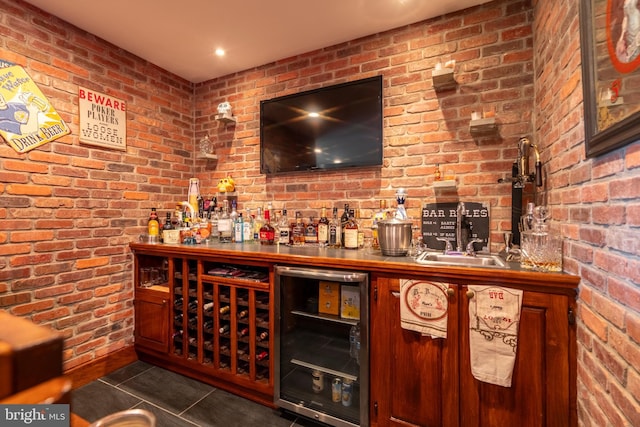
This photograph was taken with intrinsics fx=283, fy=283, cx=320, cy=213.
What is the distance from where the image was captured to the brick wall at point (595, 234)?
76 cm

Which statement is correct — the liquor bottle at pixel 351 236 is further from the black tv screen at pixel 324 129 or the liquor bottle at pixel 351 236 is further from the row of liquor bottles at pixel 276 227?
the black tv screen at pixel 324 129

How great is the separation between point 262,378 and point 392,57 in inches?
94.2

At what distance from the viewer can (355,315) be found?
1.67 metres

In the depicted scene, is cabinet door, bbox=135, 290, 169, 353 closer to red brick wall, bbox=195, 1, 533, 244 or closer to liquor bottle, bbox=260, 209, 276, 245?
liquor bottle, bbox=260, 209, 276, 245

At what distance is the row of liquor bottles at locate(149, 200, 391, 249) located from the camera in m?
2.05

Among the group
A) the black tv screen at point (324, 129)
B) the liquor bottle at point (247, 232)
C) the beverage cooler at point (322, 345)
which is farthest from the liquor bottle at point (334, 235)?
the liquor bottle at point (247, 232)

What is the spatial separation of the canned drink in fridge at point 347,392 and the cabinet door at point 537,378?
2.04 ft

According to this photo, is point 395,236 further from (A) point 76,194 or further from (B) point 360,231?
(A) point 76,194

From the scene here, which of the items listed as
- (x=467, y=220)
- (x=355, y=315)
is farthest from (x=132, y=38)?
(x=467, y=220)

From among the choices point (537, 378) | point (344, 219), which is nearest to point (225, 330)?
point (344, 219)

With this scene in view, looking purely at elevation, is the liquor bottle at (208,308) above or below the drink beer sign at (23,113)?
below

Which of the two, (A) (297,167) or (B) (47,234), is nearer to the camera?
(B) (47,234)

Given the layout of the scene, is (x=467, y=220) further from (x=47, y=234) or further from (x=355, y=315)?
(x=47, y=234)

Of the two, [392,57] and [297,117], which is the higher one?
[392,57]
